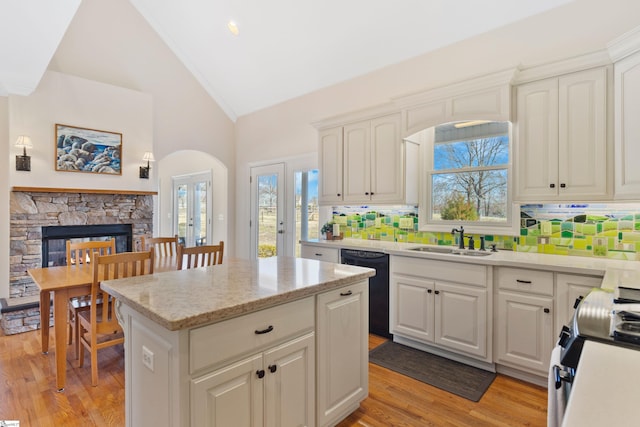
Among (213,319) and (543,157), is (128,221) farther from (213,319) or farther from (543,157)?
(543,157)

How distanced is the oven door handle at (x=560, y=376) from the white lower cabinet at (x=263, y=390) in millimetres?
1076

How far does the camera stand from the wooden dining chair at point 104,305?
8.06 ft

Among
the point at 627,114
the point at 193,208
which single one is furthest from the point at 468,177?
the point at 193,208

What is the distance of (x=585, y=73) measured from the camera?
2.42 m

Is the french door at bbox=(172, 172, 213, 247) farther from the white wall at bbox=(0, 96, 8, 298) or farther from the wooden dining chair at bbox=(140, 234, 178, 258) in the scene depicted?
the white wall at bbox=(0, 96, 8, 298)

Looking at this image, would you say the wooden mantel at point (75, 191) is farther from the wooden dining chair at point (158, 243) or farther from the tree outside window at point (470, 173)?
the tree outside window at point (470, 173)

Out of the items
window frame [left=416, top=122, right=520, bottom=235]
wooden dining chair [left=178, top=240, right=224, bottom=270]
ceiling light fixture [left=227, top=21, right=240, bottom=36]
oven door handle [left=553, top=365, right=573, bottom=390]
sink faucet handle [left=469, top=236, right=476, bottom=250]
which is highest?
ceiling light fixture [left=227, top=21, right=240, bottom=36]

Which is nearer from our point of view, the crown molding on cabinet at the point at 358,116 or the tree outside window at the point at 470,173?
the tree outside window at the point at 470,173

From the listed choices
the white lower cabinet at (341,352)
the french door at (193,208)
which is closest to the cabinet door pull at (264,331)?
the white lower cabinet at (341,352)

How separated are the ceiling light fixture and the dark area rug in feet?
13.5

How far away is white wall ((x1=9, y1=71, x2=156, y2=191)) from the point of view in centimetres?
379

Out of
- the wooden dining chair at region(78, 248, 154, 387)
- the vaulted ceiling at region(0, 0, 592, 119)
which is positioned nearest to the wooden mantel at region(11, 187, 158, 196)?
the vaulted ceiling at region(0, 0, 592, 119)

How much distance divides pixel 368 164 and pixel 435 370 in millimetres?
2090

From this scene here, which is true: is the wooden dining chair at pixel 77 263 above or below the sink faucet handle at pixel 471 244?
below
